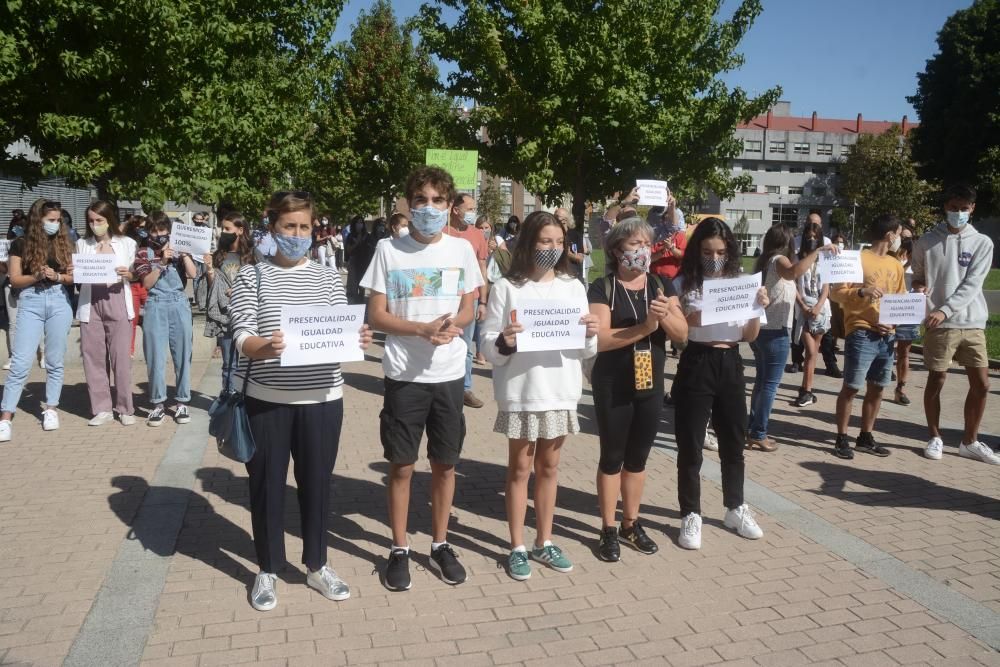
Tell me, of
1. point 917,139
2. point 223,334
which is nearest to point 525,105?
point 223,334

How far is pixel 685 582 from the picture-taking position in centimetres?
440

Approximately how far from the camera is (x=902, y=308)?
6.63 m

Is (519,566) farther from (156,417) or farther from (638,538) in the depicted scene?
(156,417)

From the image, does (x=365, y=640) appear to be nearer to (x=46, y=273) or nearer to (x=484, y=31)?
(x=46, y=273)

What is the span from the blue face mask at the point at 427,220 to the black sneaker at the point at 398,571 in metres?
1.70

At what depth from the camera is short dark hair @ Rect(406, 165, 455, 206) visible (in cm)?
420

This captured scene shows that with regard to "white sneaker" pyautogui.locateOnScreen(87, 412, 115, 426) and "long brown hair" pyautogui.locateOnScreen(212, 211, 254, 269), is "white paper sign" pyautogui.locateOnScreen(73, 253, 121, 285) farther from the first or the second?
"white sneaker" pyautogui.locateOnScreen(87, 412, 115, 426)

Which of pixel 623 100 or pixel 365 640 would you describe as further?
pixel 623 100

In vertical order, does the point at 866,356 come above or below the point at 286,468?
above

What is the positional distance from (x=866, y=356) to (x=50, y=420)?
23.9ft

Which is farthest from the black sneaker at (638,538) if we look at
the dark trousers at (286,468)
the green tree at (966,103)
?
the green tree at (966,103)

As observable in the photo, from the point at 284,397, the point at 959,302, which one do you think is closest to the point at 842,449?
the point at 959,302

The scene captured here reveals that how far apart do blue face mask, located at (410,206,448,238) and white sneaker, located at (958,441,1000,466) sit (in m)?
5.38

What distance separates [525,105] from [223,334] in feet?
37.0
